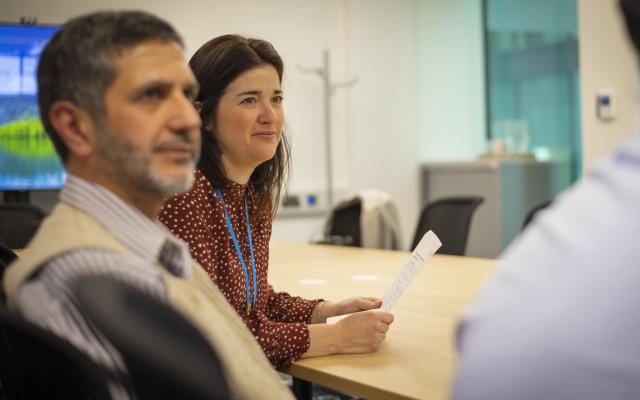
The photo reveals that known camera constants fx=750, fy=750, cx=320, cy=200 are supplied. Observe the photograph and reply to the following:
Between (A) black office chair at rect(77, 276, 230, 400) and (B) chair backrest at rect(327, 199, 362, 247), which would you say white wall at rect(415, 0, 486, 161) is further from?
(A) black office chair at rect(77, 276, 230, 400)

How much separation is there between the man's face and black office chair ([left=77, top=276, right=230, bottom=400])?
299 mm

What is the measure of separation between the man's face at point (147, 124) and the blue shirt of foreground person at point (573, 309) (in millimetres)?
553

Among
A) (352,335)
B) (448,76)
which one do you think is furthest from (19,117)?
(448,76)

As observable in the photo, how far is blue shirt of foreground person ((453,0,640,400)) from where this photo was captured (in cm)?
55

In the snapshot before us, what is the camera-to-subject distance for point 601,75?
4.96 metres

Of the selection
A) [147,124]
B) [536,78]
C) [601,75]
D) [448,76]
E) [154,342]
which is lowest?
[154,342]

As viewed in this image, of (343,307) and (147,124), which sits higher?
(147,124)

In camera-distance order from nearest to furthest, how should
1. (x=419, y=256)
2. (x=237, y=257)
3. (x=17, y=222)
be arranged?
(x=419, y=256), (x=237, y=257), (x=17, y=222)

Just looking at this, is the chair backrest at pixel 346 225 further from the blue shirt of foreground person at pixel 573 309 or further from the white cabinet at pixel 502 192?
the blue shirt of foreground person at pixel 573 309

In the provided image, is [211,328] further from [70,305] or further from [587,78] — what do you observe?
[587,78]

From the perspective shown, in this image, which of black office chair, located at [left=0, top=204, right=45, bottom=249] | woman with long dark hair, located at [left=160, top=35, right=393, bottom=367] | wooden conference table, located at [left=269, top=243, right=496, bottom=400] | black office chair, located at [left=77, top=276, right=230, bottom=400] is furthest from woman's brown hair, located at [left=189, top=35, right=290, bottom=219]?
black office chair, located at [left=0, top=204, right=45, bottom=249]

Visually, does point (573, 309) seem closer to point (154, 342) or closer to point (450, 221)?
point (154, 342)

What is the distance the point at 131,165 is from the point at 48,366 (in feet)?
0.96

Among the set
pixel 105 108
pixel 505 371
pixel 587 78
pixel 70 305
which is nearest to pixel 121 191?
pixel 105 108
